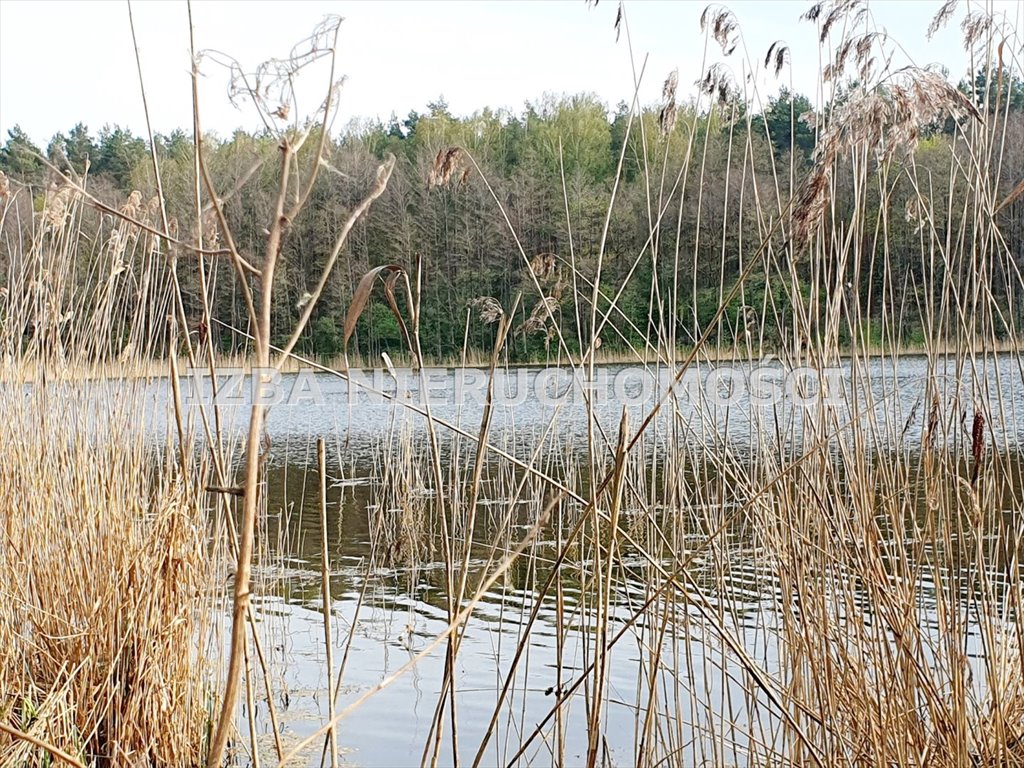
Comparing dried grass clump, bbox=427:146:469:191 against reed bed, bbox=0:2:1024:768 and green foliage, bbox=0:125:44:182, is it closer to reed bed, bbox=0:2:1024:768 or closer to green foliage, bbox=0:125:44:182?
reed bed, bbox=0:2:1024:768

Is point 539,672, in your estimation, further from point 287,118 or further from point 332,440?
point 332,440

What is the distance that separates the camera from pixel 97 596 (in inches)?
86.3

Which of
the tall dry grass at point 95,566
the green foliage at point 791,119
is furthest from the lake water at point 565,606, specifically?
the green foliage at point 791,119

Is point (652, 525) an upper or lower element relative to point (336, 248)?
lower

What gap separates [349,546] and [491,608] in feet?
4.97

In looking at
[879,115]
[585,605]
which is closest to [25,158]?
[585,605]

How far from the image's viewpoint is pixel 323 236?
21.8m

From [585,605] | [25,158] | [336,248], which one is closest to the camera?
[336,248]

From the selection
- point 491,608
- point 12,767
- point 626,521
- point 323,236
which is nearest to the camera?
point 12,767

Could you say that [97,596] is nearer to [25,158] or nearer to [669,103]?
[669,103]

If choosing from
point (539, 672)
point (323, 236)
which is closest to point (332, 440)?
point (539, 672)

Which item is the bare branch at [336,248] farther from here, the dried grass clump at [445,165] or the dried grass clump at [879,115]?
the dried grass clump at [445,165]

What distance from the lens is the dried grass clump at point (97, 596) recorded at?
2.11m

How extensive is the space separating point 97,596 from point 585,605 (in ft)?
4.55
